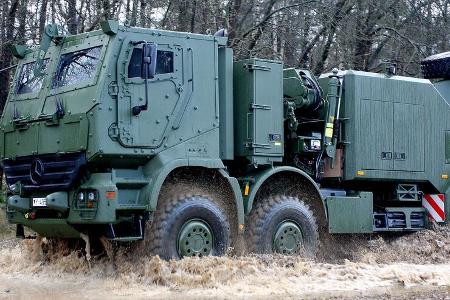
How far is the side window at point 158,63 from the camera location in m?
10.5

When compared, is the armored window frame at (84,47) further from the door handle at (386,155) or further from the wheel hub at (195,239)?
the door handle at (386,155)

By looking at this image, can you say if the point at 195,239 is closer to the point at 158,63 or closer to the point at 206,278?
the point at 206,278

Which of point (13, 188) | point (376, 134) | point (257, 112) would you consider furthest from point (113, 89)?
point (376, 134)

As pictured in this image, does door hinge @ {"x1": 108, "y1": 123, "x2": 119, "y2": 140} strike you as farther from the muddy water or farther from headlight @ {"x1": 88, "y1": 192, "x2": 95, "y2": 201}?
the muddy water

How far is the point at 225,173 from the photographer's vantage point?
11367 millimetres

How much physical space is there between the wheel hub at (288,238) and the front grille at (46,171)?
3.30 meters

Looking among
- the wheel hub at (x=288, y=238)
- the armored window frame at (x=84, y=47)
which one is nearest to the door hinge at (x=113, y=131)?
the armored window frame at (x=84, y=47)

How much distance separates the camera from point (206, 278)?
1010cm

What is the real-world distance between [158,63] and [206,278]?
9.67ft

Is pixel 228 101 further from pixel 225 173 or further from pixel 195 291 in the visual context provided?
pixel 195 291

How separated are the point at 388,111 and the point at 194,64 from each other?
3.97 m

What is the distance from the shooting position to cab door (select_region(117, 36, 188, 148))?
1045cm

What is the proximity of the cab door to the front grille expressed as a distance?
0.73m

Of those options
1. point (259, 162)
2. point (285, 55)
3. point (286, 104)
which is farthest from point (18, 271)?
point (285, 55)
